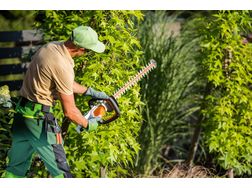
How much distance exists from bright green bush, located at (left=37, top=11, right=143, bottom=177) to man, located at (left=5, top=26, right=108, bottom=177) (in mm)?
478

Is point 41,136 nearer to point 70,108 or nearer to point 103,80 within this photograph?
point 70,108

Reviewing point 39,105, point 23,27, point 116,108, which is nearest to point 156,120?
point 116,108

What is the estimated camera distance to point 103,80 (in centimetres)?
545

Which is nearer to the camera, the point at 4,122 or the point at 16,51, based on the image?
the point at 4,122

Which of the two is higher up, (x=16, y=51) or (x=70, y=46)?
(x=70, y=46)

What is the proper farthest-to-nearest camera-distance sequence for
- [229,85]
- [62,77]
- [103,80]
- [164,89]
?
[164,89], [229,85], [103,80], [62,77]

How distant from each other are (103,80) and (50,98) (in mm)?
694

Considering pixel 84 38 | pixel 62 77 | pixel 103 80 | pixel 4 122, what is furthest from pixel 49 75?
pixel 4 122

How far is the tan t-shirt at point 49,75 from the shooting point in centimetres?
471

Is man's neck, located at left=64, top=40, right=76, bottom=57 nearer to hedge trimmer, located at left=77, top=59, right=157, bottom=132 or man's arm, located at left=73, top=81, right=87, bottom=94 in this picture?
man's arm, located at left=73, top=81, right=87, bottom=94

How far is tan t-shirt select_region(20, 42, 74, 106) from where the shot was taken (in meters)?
4.71

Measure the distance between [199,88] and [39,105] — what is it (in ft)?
8.63

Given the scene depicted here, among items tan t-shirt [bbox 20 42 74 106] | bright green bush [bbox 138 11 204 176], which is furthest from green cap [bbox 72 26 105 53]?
bright green bush [bbox 138 11 204 176]
